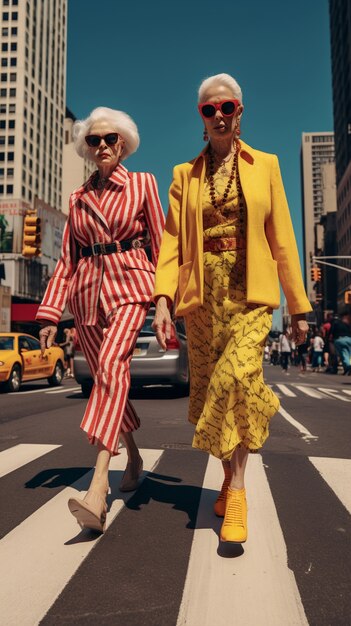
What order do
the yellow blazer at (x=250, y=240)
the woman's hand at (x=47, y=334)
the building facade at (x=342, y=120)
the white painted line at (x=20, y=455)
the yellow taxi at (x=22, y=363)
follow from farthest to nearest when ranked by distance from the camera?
1. the building facade at (x=342, y=120)
2. the yellow taxi at (x=22, y=363)
3. the white painted line at (x=20, y=455)
4. the woman's hand at (x=47, y=334)
5. the yellow blazer at (x=250, y=240)

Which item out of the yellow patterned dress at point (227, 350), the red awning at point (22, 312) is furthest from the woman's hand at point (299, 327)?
the red awning at point (22, 312)

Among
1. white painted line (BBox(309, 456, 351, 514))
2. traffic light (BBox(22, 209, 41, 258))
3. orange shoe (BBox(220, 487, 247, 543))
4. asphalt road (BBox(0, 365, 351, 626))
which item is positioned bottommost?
white painted line (BBox(309, 456, 351, 514))

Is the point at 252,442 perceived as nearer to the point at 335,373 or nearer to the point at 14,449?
the point at 14,449

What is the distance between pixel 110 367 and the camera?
291cm

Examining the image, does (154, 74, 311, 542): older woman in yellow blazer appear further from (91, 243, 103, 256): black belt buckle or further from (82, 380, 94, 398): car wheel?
(82, 380, 94, 398): car wheel

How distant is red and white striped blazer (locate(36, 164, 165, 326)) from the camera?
10.2ft

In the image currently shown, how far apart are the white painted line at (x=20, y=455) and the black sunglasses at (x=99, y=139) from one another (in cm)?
223

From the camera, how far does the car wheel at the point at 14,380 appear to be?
1276 centimetres

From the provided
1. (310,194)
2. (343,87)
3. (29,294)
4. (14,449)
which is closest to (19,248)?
(29,294)

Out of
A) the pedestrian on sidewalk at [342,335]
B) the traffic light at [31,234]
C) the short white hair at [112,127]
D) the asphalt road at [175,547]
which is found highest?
the traffic light at [31,234]

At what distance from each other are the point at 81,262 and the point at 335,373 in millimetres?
23258

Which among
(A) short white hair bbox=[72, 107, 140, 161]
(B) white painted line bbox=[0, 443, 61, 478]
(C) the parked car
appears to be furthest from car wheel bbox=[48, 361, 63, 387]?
(A) short white hair bbox=[72, 107, 140, 161]

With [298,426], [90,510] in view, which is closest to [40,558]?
[90,510]

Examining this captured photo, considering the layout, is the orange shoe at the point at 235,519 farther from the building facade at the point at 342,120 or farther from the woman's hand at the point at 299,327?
the building facade at the point at 342,120
